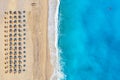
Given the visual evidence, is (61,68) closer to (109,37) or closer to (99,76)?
(99,76)

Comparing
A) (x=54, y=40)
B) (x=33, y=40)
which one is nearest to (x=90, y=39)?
(x=54, y=40)

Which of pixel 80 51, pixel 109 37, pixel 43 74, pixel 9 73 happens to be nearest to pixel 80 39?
pixel 80 51

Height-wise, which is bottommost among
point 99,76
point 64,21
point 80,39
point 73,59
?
point 99,76

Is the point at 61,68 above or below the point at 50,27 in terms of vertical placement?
below
